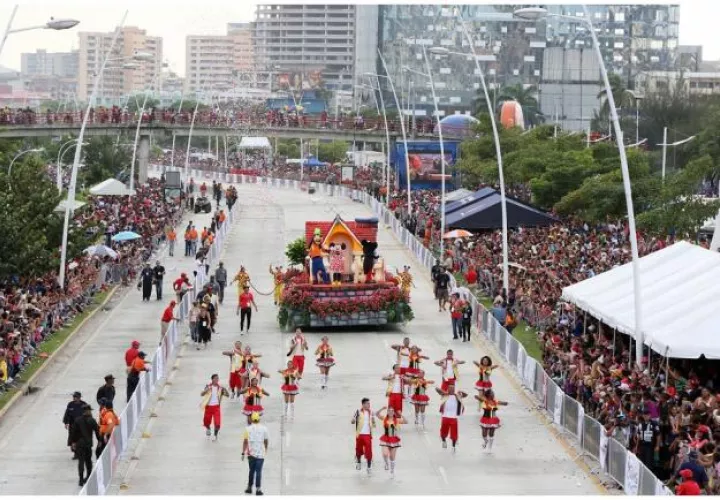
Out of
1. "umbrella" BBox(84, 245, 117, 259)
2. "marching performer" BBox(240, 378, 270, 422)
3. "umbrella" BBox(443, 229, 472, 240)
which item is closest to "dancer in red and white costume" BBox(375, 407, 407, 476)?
"marching performer" BBox(240, 378, 270, 422)

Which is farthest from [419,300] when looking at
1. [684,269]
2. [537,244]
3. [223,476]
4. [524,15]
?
[223,476]

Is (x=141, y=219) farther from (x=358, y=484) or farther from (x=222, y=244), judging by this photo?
(x=358, y=484)

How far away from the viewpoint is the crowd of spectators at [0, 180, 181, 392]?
33.7 m

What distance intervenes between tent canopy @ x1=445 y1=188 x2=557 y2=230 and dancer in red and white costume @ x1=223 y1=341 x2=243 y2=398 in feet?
83.7

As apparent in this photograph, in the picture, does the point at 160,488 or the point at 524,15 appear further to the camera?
the point at 524,15

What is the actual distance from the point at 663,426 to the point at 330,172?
99792 millimetres

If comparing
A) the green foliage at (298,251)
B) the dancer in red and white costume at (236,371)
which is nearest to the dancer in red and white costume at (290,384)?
the dancer in red and white costume at (236,371)

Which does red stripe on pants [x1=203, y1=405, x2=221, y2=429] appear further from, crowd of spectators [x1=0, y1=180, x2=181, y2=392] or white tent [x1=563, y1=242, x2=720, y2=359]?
white tent [x1=563, y1=242, x2=720, y2=359]

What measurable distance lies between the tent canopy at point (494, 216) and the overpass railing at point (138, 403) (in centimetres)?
1256

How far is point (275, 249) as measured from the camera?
65.8 m

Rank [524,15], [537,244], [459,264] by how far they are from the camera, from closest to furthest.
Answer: [524,15]
[537,244]
[459,264]

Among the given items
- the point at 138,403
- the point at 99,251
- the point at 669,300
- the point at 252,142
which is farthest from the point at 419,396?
the point at 252,142

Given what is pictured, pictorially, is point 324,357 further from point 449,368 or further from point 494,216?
point 494,216

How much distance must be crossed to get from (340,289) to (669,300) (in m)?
12.1
